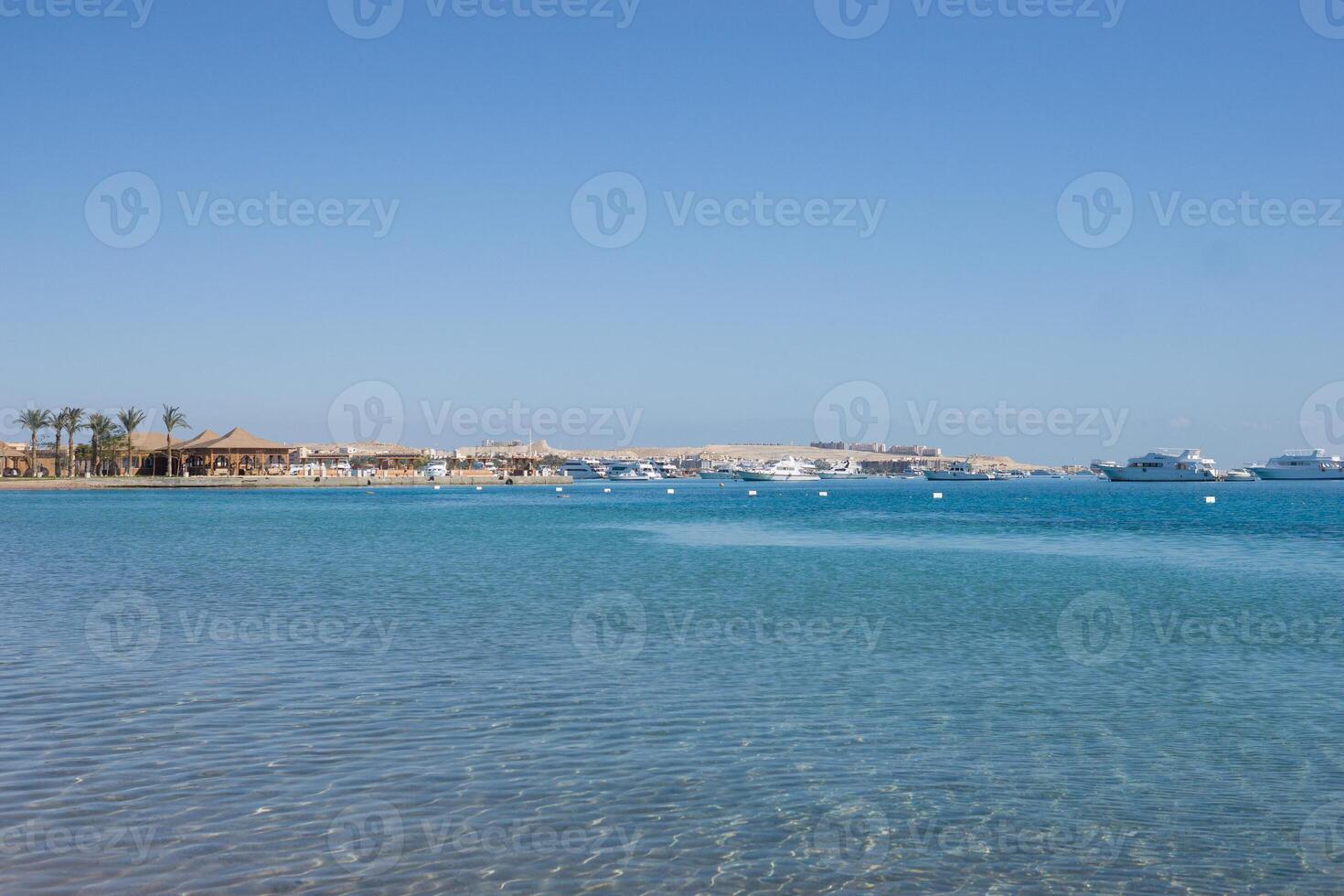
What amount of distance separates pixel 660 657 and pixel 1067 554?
2925 cm

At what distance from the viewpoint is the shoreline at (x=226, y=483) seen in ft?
414

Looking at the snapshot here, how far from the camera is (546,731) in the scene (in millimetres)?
12039

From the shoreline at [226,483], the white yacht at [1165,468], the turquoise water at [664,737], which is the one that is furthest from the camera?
the white yacht at [1165,468]

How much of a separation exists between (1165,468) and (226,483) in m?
145

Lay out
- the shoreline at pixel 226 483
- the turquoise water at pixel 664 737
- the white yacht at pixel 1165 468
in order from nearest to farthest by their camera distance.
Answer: the turquoise water at pixel 664 737 < the shoreline at pixel 226 483 < the white yacht at pixel 1165 468

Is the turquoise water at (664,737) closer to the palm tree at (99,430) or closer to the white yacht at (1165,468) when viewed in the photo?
the palm tree at (99,430)

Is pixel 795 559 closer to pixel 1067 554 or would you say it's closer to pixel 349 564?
pixel 1067 554

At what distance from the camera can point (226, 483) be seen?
456 feet

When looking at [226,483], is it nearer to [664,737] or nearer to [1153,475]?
[664,737]

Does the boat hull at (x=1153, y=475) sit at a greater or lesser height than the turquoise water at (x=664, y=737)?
lesser

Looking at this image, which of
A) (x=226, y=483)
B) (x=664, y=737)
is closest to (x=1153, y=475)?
(x=226, y=483)

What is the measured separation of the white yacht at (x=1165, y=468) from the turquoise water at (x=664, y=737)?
168320 mm

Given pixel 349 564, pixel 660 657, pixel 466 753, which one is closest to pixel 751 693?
pixel 660 657

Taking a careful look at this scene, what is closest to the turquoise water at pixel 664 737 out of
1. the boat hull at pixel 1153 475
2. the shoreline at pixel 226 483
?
the shoreline at pixel 226 483
